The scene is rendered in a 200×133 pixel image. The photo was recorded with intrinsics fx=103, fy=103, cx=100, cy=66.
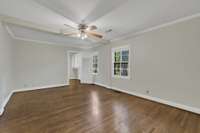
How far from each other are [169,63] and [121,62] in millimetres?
2164

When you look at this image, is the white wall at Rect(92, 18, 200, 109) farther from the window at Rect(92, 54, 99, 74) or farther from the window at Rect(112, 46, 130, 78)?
the window at Rect(92, 54, 99, 74)

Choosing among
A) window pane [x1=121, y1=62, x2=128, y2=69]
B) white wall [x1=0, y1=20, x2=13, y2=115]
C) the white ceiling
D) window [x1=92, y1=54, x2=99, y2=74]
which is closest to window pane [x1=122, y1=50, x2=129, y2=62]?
window pane [x1=121, y1=62, x2=128, y2=69]

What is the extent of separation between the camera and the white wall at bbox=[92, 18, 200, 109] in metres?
2.78

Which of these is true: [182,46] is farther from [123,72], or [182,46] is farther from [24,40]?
[24,40]

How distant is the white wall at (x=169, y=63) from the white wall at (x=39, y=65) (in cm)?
401

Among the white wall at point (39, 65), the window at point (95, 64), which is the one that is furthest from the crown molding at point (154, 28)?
the white wall at point (39, 65)

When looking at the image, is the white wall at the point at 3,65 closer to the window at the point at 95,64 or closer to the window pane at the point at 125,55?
the window pane at the point at 125,55

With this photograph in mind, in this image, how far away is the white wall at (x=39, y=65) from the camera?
4871mm

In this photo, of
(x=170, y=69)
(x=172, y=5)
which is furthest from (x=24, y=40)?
(x=170, y=69)

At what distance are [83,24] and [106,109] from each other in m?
2.54

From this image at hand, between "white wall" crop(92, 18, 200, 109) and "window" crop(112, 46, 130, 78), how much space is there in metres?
0.34

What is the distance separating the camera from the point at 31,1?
212cm

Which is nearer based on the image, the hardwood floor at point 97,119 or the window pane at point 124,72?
the hardwood floor at point 97,119

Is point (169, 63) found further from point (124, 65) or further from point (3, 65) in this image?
point (3, 65)
